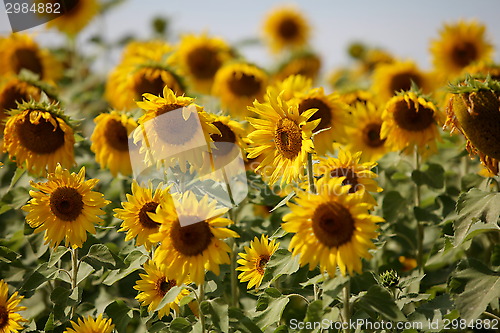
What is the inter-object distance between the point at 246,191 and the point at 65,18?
11.3ft

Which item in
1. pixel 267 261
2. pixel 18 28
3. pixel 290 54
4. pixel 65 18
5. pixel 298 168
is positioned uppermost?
pixel 298 168

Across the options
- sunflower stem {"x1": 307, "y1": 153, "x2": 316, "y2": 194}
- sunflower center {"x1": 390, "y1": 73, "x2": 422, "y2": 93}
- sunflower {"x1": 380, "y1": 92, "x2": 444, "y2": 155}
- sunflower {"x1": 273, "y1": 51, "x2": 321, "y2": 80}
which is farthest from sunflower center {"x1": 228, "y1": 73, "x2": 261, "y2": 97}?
sunflower stem {"x1": 307, "y1": 153, "x2": 316, "y2": 194}

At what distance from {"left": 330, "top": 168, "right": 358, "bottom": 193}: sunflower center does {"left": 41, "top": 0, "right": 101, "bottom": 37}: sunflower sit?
12.8ft

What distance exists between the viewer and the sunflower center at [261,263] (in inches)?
89.1

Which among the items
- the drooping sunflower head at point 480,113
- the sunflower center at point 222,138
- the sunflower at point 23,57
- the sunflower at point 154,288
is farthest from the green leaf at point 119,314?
the sunflower at point 23,57

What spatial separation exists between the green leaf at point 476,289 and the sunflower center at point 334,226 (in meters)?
0.61

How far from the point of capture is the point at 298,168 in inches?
79.9

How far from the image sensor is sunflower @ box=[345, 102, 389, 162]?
346 centimetres

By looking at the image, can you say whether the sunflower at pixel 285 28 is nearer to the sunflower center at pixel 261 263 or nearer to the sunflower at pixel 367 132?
the sunflower at pixel 367 132

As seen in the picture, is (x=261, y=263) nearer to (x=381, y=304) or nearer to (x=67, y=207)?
(x=381, y=304)

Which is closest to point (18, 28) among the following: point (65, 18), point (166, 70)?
point (65, 18)

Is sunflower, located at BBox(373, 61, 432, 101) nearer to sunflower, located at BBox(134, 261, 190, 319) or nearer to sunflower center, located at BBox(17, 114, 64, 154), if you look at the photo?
sunflower center, located at BBox(17, 114, 64, 154)

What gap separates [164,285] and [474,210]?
4.21 ft

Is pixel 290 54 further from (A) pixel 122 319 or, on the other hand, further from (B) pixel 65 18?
(A) pixel 122 319
